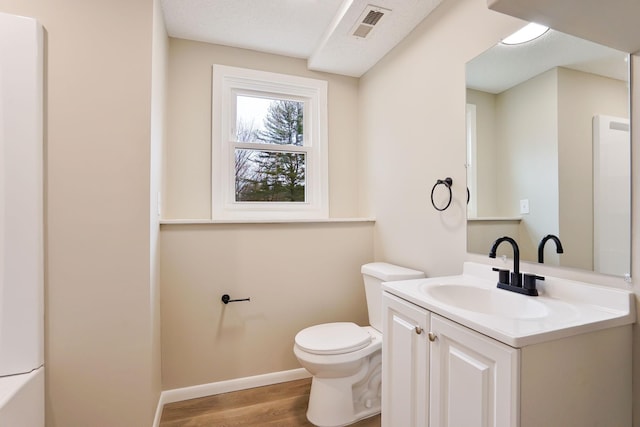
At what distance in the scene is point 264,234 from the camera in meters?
2.14

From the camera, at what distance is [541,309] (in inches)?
41.8

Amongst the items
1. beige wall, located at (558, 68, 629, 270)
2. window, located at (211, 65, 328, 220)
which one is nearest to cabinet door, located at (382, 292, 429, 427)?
beige wall, located at (558, 68, 629, 270)

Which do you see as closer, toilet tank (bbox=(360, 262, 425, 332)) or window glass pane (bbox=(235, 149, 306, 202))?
toilet tank (bbox=(360, 262, 425, 332))

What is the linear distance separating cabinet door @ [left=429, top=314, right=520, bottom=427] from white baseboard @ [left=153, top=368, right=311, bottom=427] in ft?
4.33

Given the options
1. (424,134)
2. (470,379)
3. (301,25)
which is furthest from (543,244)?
(301,25)

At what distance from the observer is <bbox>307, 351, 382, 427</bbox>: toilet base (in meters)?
1.68

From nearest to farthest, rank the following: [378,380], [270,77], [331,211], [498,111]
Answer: [498,111], [378,380], [270,77], [331,211]

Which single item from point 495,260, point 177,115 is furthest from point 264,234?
point 495,260

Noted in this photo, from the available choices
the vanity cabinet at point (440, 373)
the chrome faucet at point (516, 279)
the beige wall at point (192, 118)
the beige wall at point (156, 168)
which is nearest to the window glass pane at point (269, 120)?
the beige wall at point (192, 118)

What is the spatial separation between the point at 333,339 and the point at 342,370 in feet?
0.55

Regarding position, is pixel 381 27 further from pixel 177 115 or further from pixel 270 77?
pixel 177 115

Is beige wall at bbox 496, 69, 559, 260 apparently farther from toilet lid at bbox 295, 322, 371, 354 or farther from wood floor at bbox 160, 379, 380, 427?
wood floor at bbox 160, 379, 380, 427

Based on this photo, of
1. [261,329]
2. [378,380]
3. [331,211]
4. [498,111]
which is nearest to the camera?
[498,111]

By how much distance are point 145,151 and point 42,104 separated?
1.49 ft
